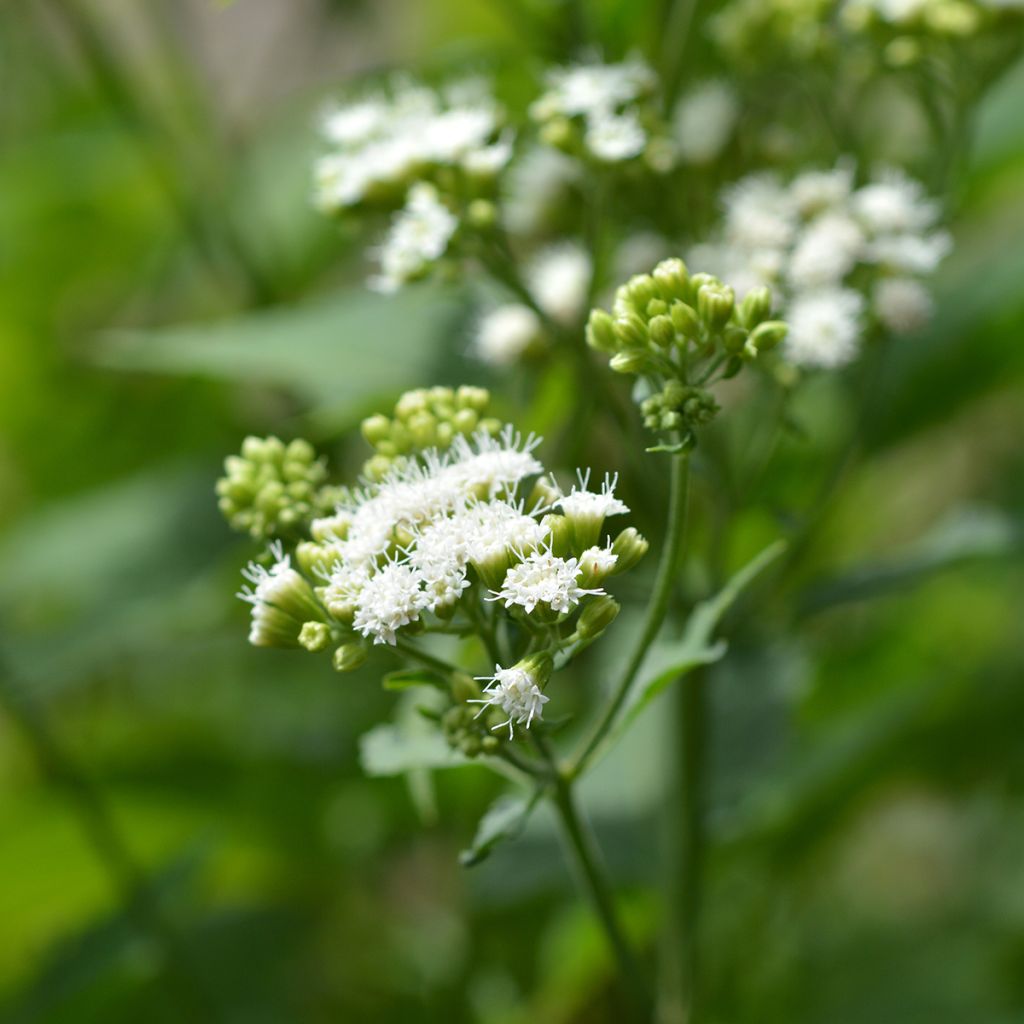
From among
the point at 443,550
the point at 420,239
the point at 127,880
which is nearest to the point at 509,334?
the point at 420,239

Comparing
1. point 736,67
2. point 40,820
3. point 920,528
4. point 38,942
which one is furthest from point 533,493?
point 920,528

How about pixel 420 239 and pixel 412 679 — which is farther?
pixel 420 239

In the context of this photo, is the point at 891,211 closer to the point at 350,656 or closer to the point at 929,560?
the point at 929,560

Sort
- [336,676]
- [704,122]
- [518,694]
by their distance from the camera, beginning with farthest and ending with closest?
[336,676]
[704,122]
[518,694]

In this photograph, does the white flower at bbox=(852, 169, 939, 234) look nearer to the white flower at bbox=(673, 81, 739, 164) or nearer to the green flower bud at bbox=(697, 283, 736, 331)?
the white flower at bbox=(673, 81, 739, 164)

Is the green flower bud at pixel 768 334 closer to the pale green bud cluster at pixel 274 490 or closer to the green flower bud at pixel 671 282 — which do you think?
the green flower bud at pixel 671 282

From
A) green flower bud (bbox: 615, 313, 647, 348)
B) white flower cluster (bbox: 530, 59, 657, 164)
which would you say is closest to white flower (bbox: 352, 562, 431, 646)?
green flower bud (bbox: 615, 313, 647, 348)
